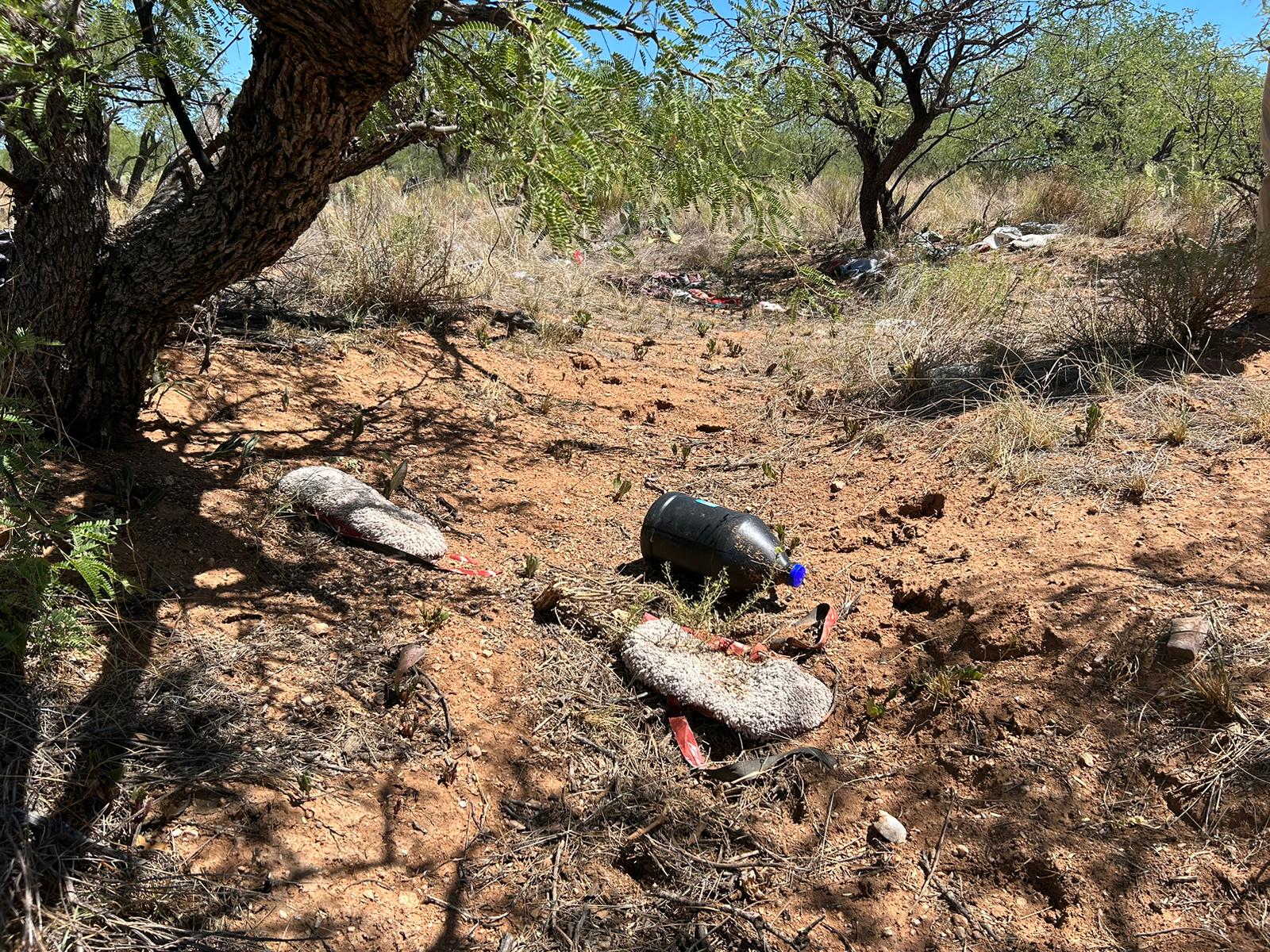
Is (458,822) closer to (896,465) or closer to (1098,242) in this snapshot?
(896,465)

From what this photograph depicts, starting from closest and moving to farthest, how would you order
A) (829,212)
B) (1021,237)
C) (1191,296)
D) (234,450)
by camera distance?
(234,450), (1191,296), (1021,237), (829,212)

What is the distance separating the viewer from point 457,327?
224 inches

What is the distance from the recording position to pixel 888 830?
225 cm

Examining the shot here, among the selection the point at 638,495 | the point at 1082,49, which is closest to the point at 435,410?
the point at 638,495

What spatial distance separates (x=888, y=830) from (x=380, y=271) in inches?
178

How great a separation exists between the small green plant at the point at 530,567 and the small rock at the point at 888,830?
1455mm

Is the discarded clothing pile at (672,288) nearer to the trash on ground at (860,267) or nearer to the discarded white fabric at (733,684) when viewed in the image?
the trash on ground at (860,267)

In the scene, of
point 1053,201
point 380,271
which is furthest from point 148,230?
point 1053,201

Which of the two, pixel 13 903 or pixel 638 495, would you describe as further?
pixel 638 495

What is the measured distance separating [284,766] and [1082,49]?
1271cm

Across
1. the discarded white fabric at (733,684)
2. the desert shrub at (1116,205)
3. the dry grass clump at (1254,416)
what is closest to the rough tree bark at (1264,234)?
the dry grass clump at (1254,416)

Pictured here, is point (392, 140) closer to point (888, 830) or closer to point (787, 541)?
point (787, 541)

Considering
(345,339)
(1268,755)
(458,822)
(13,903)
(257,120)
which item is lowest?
(458,822)

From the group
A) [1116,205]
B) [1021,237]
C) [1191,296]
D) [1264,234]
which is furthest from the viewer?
[1021,237]
